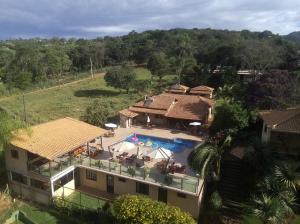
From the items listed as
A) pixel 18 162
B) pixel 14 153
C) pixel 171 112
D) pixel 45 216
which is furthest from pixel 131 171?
pixel 171 112

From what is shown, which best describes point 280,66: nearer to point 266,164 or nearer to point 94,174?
point 266,164

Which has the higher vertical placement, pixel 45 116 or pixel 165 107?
pixel 165 107

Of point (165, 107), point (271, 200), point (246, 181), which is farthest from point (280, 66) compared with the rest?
point (271, 200)

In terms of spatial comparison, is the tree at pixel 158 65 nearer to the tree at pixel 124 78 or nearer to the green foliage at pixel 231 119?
the tree at pixel 124 78

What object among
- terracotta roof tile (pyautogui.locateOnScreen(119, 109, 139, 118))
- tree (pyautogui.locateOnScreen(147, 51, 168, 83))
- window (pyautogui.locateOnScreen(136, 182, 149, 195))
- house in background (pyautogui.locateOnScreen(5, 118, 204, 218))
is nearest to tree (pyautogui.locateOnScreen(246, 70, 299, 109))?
house in background (pyautogui.locateOnScreen(5, 118, 204, 218))

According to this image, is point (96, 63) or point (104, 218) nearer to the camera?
point (104, 218)

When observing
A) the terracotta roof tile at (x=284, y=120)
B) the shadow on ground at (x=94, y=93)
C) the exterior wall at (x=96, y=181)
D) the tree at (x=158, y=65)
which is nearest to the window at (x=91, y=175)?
the exterior wall at (x=96, y=181)

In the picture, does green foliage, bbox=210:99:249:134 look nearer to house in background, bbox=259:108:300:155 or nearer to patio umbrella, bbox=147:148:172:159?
house in background, bbox=259:108:300:155

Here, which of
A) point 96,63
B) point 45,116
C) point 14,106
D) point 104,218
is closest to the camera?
point 104,218

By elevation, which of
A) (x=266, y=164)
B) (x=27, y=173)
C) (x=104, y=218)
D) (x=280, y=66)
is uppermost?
(x=280, y=66)
